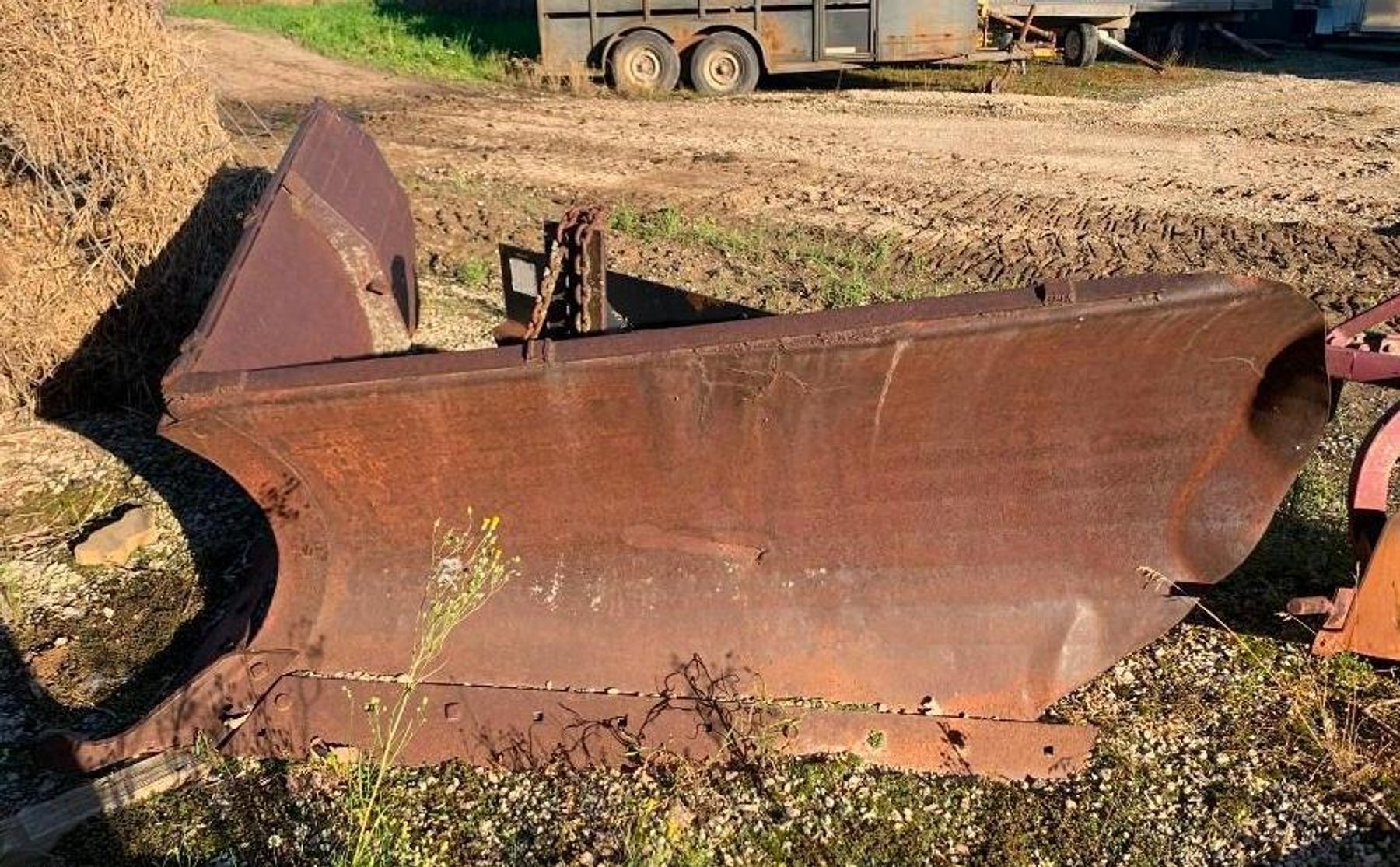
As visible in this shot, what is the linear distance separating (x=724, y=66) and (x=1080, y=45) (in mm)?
5545

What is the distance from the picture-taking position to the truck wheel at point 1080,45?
631 inches

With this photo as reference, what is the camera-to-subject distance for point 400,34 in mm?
17578

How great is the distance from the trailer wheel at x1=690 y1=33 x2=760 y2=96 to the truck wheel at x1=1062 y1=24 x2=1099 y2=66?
511 centimetres

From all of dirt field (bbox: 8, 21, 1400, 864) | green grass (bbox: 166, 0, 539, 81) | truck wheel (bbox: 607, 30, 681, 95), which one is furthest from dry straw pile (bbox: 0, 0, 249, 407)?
green grass (bbox: 166, 0, 539, 81)

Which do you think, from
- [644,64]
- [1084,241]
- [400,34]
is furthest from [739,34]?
[1084,241]

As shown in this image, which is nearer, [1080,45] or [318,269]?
[318,269]

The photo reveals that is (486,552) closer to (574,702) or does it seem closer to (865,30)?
(574,702)

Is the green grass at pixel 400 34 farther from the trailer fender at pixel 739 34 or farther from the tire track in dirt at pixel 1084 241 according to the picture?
the tire track in dirt at pixel 1084 241

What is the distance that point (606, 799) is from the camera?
2748mm

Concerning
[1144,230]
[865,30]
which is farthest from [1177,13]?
[1144,230]

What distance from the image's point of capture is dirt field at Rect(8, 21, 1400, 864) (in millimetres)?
2713

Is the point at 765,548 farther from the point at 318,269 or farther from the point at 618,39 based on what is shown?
the point at 618,39

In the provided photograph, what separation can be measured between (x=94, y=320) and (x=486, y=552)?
114 inches

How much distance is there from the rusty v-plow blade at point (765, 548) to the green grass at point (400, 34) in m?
13.0
